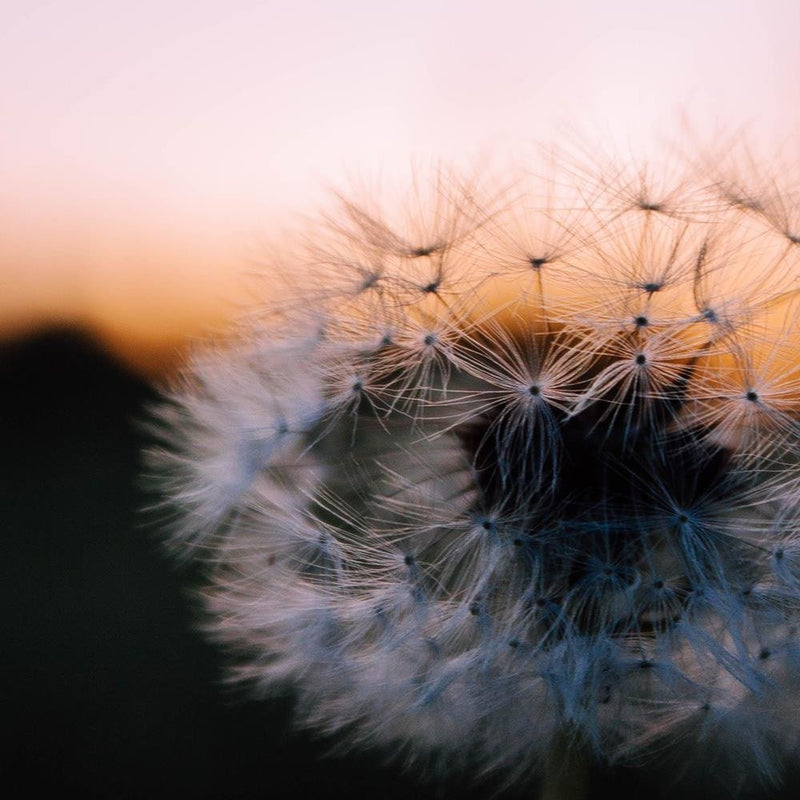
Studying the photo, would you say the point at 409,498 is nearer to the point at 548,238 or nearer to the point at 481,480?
the point at 481,480

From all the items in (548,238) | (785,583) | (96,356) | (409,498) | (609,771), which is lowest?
(609,771)

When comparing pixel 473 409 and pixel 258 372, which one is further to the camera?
pixel 258 372

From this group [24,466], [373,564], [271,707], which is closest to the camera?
[373,564]

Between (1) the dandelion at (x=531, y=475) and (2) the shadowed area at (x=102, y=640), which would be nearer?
(1) the dandelion at (x=531, y=475)

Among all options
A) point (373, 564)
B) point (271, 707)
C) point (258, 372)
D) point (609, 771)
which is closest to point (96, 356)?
point (271, 707)

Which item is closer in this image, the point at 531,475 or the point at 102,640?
the point at 531,475
